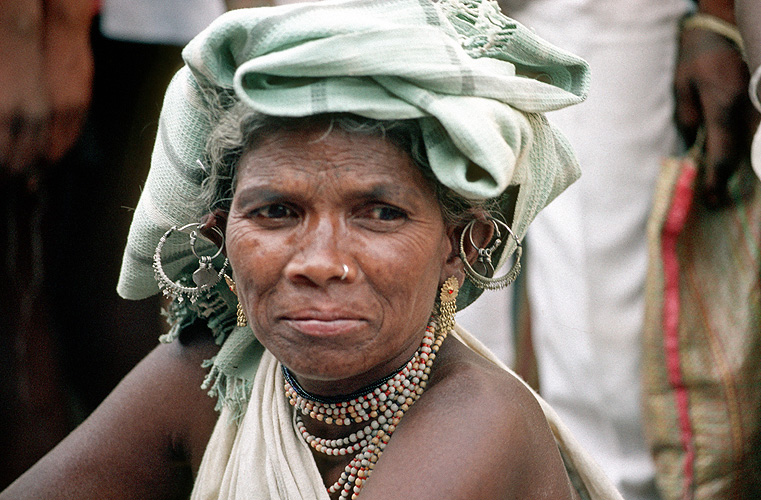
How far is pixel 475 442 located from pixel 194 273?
2.63 feet

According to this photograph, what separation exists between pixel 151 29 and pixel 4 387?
5.61 ft

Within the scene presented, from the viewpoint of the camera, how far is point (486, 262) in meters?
2.01

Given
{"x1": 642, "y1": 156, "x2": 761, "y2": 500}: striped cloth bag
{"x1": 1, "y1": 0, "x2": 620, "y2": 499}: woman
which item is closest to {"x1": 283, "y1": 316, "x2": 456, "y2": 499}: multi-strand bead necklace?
{"x1": 1, "y1": 0, "x2": 620, "y2": 499}: woman

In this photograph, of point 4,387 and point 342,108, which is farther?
point 4,387

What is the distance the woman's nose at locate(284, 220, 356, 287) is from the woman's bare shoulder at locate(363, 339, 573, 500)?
36cm

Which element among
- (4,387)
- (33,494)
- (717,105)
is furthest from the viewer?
(4,387)

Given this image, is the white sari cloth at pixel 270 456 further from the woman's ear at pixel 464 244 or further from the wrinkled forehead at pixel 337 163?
the wrinkled forehead at pixel 337 163

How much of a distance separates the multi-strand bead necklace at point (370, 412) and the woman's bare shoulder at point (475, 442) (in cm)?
5

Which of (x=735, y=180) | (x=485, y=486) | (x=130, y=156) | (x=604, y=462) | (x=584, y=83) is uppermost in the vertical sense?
(x=584, y=83)

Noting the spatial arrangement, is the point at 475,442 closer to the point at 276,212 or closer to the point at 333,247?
the point at 333,247

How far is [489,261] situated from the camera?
6.53 feet

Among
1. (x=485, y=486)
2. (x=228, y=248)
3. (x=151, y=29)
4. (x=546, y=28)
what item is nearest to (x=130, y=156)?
(x=151, y=29)

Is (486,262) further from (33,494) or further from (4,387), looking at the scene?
(4,387)

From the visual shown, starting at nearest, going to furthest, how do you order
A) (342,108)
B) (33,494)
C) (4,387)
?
1. (342,108)
2. (33,494)
3. (4,387)
